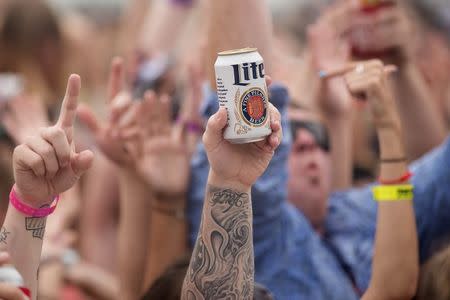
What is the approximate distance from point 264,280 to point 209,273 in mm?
→ 681

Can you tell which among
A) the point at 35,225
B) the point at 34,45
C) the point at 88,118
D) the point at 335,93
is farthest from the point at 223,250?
the point at 34,45

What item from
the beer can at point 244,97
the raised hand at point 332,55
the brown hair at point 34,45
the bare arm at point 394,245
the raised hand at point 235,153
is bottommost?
the bare arm at point 394,245

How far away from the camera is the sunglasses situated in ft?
10.3

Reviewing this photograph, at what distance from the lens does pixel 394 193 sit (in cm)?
236

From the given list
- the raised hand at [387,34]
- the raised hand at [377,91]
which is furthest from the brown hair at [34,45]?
the raised hand at [377,91]

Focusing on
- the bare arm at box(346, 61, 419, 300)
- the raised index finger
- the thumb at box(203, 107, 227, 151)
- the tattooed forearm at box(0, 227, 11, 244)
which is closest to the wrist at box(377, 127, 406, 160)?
the bare arm at box(346, 61, 419, 300)

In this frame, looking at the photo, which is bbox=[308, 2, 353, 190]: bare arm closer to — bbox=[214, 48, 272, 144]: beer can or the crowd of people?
the crowd of people

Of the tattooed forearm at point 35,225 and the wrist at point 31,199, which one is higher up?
the wrist at point 31,199

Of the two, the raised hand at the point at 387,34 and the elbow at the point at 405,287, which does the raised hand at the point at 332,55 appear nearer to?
the raised hand at the point at 387,34

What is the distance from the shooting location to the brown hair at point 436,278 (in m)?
2.15

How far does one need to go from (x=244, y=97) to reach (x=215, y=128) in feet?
0.30

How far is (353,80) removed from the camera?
8.01 ft

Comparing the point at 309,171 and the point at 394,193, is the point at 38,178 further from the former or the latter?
the point at 309,171

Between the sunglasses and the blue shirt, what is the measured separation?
408 mm
